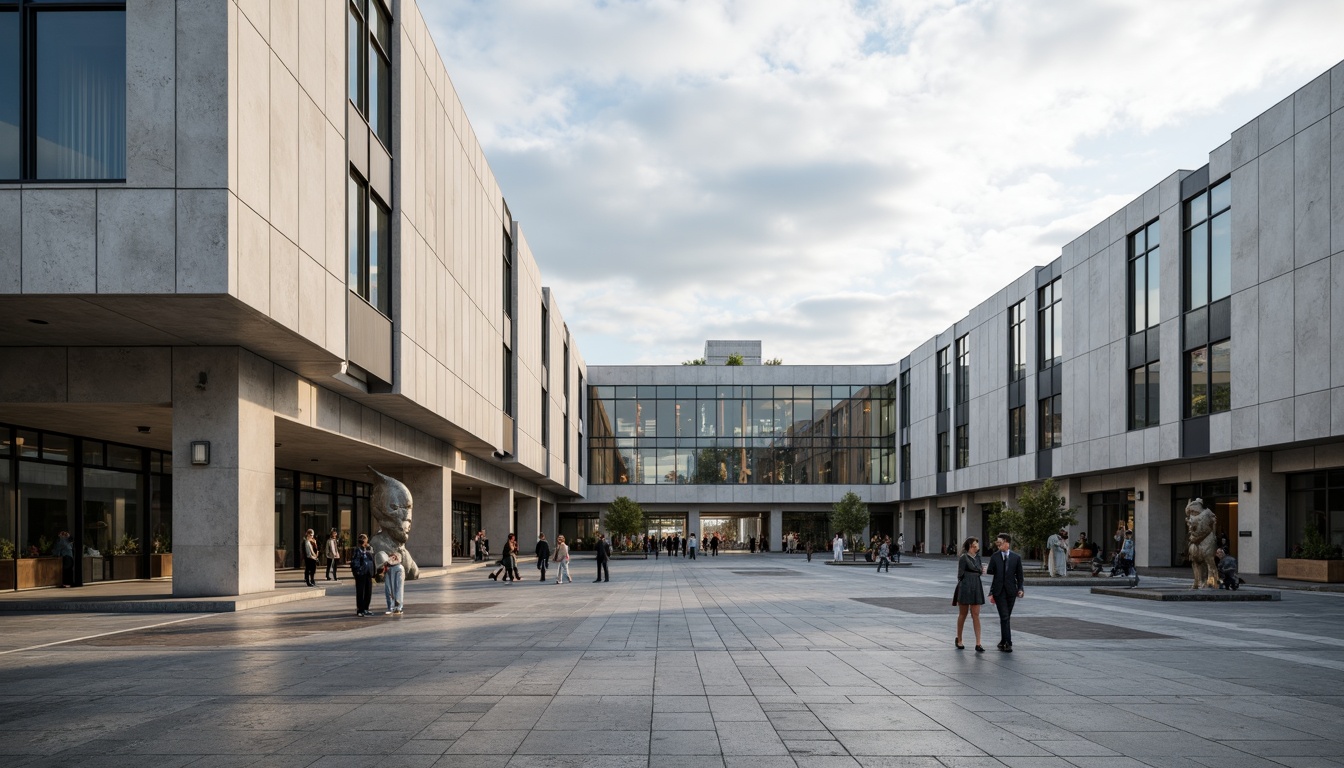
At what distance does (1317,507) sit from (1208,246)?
8.98m

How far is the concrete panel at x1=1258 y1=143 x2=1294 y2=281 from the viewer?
29.0 m

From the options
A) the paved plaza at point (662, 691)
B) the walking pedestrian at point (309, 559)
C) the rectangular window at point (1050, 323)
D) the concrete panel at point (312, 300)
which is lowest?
the walking pedestrian at point (309, 559)

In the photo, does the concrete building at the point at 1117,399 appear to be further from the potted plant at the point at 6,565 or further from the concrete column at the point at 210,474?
the potted plant at the point at 6,565

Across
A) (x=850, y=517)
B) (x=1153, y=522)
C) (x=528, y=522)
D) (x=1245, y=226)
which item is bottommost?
(x=528, y=522)

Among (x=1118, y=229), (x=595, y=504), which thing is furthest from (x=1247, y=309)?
(x=595, y=504)

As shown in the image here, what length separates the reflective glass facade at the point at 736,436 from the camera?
7200 cm

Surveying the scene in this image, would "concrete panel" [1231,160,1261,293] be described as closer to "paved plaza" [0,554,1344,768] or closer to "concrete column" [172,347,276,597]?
"paved plaza" [0,554,1344,768]

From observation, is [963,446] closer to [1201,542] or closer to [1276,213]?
[1276,213]

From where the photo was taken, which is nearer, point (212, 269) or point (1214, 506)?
point (212, 269)

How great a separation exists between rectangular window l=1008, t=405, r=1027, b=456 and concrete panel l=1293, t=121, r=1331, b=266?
2091 cm

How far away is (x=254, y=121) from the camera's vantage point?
16.4 metres

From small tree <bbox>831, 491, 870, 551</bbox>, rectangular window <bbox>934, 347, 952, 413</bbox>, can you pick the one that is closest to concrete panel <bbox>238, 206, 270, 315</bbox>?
small tree <bbox>831, 491, 870, 551</bbox>

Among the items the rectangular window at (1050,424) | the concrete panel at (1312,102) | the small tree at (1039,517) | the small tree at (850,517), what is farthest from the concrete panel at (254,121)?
the small tree at (850,517)

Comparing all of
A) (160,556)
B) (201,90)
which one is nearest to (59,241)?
(201,90)
